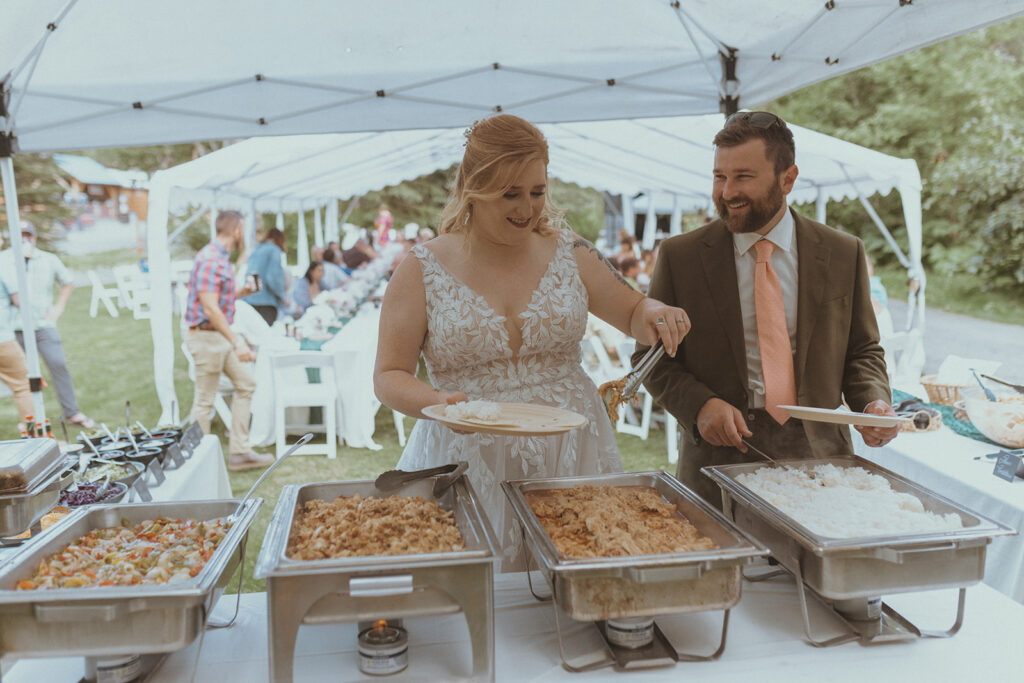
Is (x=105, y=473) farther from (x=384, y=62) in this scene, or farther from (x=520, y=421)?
(x=384, y=62)

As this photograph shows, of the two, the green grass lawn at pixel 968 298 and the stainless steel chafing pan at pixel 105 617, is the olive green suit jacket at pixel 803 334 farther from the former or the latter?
the green grass lawn at pixel 968 298

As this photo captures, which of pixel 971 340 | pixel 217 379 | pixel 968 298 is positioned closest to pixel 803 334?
pixel 217 379

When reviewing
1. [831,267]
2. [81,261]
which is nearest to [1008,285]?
[831,267]

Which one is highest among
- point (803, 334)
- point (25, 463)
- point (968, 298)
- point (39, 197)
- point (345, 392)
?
point (39, 197)

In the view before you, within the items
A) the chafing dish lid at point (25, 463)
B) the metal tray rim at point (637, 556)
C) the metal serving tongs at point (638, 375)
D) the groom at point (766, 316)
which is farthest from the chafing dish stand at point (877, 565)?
the chafing dish lid at point (25, 463)

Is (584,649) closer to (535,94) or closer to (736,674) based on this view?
(736,674)

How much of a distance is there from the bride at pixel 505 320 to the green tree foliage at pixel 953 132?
14.7m

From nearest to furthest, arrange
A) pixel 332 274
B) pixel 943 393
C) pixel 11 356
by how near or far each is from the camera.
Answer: pixel 943 393 < pixel 11 356 < pixel 332 274

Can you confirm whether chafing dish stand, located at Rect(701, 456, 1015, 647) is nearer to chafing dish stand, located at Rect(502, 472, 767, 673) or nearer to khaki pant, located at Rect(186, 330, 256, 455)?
chafing dish stand, located at Rect(502, 472, 767, 673)

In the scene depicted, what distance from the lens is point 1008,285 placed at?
572 inches

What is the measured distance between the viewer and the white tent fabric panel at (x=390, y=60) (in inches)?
132

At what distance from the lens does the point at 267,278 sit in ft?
25.4

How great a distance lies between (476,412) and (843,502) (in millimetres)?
791

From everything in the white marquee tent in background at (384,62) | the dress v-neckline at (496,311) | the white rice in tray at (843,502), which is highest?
the white marquee tent in background at (384,62)
